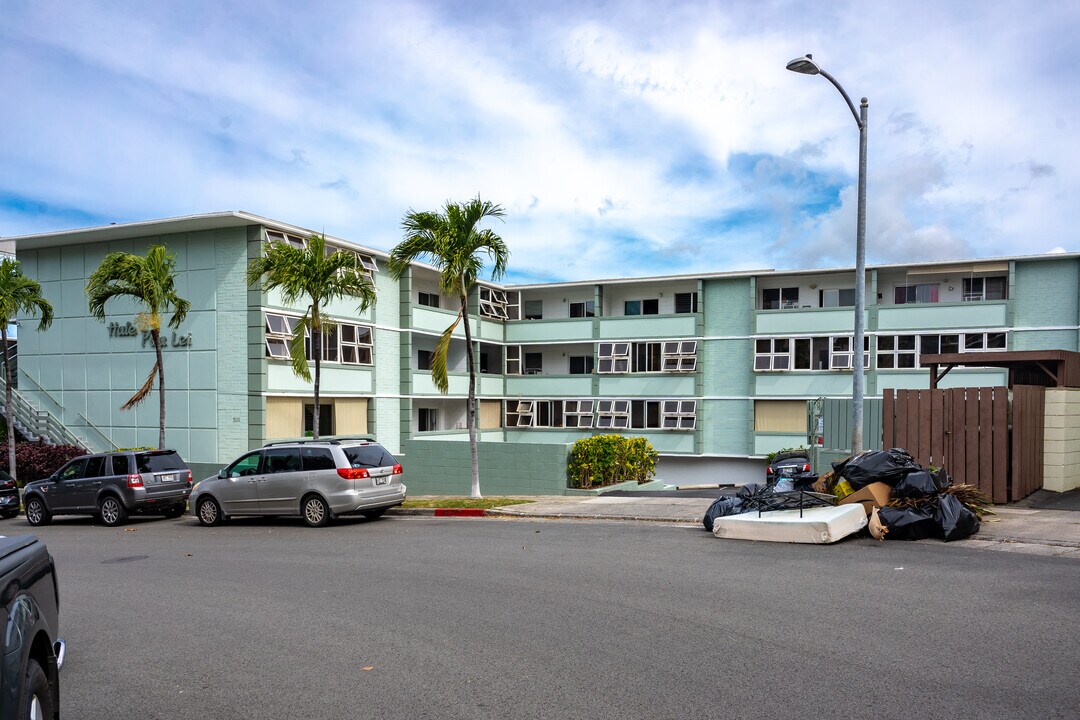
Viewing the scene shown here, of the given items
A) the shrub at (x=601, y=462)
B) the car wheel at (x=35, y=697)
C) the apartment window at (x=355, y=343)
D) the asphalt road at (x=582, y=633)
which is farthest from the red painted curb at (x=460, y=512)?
the car wheel at (x=35, y=697)

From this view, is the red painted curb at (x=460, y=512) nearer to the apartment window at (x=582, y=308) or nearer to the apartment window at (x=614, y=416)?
the apartment window at (x=614, y=416)

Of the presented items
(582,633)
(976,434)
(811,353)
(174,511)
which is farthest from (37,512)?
(811,353)

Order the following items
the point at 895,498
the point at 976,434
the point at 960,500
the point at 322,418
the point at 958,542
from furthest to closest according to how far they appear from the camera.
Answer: the point at 322,418
the point at 976,434
the point at 960,500
the point at 895,498
the point at 958,542

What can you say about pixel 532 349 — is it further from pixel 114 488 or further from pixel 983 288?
pixel 114 488

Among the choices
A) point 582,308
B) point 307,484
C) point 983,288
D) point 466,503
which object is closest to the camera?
point 307,484

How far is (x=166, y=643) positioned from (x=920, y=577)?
25.9 feet

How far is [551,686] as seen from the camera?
6.17 meters

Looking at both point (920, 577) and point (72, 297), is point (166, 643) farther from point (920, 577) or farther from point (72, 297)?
point (72, 297)

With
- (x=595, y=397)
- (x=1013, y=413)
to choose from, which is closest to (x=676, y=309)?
(x=595, y=397)

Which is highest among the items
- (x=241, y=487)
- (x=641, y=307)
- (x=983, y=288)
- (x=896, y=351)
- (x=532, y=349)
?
(x=983, y=288)

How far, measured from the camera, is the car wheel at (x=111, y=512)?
19766 mm

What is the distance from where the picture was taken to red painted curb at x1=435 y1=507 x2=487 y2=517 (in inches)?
727

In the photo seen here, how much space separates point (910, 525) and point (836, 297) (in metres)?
26.0

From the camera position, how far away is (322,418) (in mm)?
30500
